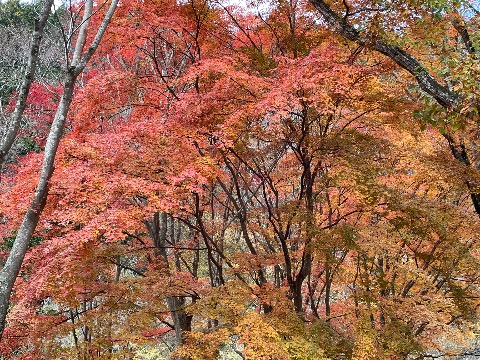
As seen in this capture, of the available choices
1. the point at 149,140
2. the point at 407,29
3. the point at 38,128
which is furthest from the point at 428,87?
the point at 38,128

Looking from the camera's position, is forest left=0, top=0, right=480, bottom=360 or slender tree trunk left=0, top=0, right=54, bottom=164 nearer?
slender tree trunk left=0, top=0, right=54, bottom=164

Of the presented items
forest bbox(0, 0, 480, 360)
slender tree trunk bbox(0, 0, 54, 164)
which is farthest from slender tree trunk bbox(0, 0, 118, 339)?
slender tree trunk bbox(0, 0, 54, 164)

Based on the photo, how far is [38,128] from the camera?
43.9 feet

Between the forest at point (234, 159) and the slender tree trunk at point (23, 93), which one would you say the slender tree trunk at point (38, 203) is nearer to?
the forest at point (234, 159)

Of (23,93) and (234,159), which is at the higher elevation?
(23,93)

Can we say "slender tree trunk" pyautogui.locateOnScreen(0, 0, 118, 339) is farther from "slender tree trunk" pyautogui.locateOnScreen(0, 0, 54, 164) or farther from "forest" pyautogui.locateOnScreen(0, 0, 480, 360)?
"slender tree trunk" pyautogui.locateOnScreen(0, 0, 54, 164)

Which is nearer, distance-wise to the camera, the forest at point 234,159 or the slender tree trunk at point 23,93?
the slender tree trunk at point 23,93

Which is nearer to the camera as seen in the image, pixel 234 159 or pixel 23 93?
pixel 23 93

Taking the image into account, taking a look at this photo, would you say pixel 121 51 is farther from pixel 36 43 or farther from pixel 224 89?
pixel 36 43

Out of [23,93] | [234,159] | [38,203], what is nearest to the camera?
[23,93]

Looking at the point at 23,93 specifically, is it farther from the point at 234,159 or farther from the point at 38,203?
the point at 234,159

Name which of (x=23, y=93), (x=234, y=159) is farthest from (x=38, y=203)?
(x=234, y=159)

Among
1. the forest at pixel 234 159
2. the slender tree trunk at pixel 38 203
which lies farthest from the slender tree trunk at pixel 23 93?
the slender tree trunk at pixel 38 203

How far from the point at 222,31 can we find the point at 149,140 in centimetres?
339
